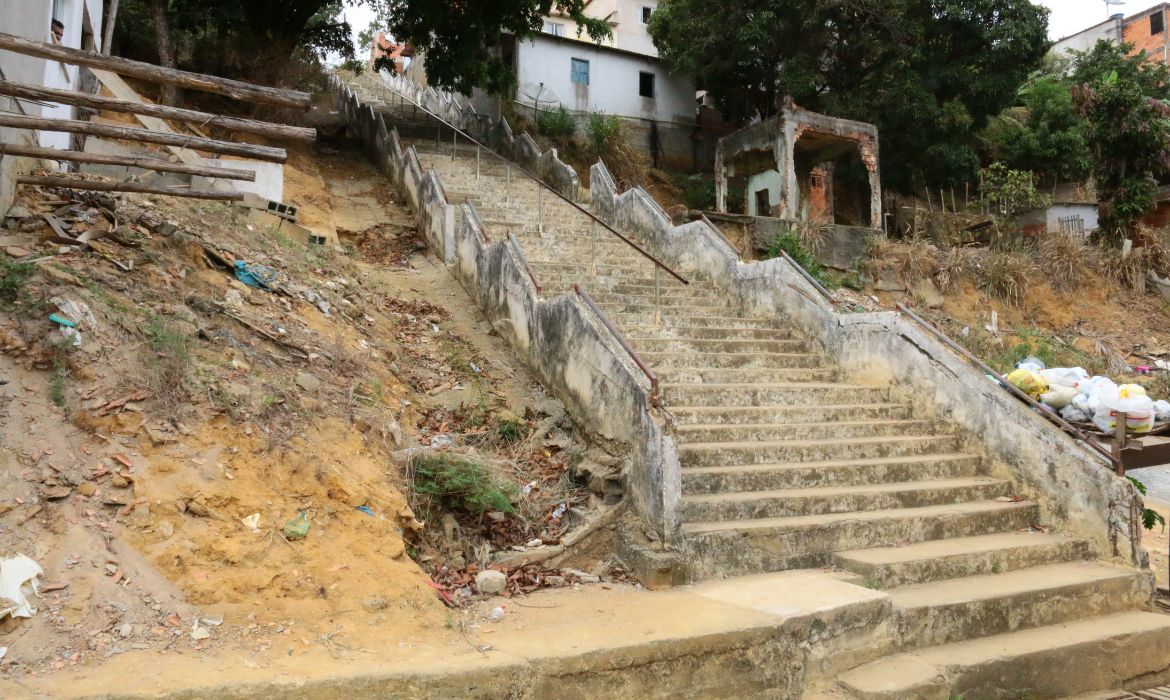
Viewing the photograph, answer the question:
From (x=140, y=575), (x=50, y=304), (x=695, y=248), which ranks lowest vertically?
(x=140, y=575)

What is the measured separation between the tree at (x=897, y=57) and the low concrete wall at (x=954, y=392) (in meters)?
9.92

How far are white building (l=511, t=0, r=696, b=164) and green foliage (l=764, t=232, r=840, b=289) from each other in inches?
340

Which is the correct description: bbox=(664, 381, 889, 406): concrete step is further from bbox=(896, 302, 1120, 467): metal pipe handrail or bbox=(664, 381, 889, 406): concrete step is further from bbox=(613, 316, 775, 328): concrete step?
bbox=(613, 316, 775, 328): concrete step

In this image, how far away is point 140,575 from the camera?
4113 mm

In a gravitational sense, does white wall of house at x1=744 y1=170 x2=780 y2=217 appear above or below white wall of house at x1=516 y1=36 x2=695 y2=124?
below

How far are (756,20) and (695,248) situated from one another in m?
10.1

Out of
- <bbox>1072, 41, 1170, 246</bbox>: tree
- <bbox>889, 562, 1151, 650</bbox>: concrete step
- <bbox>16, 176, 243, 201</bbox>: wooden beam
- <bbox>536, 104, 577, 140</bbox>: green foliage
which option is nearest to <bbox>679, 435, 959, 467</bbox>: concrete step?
<bbox>889, 562, 1151, 650</bbox>: concrete step

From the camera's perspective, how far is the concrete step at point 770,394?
727 centimetres

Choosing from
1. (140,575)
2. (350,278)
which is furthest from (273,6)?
(140,575)

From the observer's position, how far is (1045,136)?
2039cm

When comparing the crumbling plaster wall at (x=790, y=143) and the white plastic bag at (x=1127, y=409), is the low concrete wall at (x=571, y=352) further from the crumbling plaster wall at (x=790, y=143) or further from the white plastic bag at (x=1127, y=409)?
the crumbling plaster wall at (x=790, y=143)

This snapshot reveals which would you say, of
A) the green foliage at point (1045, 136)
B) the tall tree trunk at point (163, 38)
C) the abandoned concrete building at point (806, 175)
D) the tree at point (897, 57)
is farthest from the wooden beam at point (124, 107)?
the green foliage at point (1045, 136)

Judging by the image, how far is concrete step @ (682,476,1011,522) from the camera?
5863 mm

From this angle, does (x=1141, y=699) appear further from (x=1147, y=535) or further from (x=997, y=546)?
(x=1147, y=535)
